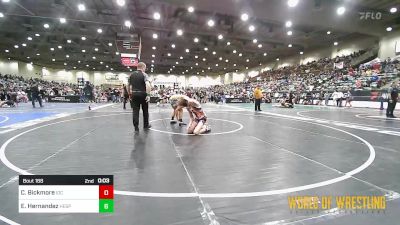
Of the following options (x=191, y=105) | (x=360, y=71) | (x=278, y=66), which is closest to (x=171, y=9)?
(x=191, y=105)

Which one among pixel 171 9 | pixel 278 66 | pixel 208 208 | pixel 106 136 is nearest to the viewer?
pixel 208 208

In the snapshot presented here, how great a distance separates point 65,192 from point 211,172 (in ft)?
5.86

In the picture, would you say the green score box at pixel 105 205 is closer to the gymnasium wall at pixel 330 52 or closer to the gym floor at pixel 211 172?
the gym floor at pixel 211 172

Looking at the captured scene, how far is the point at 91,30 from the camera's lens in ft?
78.6

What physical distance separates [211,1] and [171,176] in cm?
1501

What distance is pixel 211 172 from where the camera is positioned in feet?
10.4

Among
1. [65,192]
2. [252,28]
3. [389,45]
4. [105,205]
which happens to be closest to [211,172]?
[105,205]

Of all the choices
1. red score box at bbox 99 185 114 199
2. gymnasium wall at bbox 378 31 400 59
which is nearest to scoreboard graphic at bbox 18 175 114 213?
red score box at bbox 99 185 114 199

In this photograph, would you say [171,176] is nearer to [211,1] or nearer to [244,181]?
[244,181]

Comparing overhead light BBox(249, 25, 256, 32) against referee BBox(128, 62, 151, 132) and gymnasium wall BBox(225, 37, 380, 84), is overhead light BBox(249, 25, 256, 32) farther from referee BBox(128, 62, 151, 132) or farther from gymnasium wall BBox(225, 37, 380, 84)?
referee BBox(128, 62, 151, 132)

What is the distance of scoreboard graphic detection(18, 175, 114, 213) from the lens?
1778mm

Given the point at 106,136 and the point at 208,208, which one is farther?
the point at 106,136

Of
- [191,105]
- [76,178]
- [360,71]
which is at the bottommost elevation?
[76,178]

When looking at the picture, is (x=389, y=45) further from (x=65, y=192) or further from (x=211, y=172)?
(x=65, y=192)
